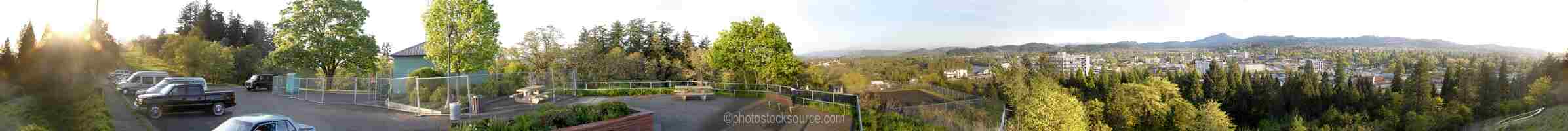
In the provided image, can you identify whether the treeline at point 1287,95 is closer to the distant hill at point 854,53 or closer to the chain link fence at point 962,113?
the chain link fence at point 962,113

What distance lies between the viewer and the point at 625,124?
7.55m

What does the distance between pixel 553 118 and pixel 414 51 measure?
88.9 inches

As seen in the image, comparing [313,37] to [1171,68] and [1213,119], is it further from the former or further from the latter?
[1213,119]

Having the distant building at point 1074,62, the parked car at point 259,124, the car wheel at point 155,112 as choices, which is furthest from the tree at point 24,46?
the distant building at point 1074,62

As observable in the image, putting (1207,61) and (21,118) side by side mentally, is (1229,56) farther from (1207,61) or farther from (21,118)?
(21,118)

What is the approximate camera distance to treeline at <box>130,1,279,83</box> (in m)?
6.89

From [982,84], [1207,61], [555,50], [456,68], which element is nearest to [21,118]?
[456,68]

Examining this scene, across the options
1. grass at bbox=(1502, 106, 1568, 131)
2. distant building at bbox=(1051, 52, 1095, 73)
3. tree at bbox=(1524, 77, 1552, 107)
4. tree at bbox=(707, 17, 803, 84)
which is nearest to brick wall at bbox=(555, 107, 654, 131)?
tree at bbox=(707, 17, 803, 84)

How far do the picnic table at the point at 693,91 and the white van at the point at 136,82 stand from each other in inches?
207

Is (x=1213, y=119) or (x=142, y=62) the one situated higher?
(x=142, y=62)

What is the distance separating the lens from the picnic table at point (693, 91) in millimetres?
10470

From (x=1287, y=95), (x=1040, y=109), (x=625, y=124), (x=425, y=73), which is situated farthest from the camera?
(x=1287, y=95)

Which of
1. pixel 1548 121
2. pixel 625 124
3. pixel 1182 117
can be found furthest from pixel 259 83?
pixel 1548 121

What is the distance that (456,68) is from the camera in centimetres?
838
